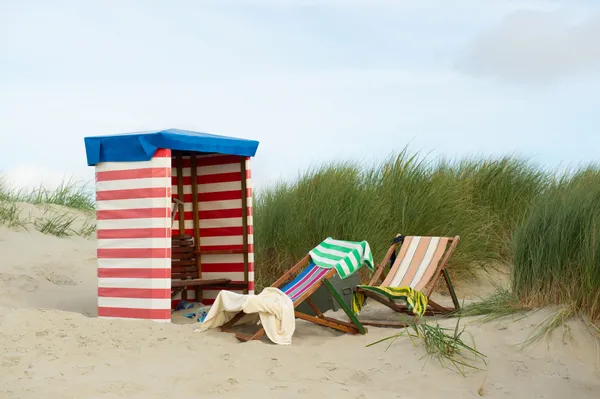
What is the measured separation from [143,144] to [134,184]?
1.40 feet

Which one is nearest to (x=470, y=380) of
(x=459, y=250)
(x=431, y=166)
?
(x=459, y=250)

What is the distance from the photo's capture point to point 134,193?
23.1ft

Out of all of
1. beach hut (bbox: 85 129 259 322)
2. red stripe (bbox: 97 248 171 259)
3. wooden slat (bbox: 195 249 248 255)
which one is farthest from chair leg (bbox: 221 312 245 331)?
wooden slat (bbox: 195 249 248 255)

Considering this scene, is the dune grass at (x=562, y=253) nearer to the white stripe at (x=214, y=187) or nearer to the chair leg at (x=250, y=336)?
the chair leg at (x=250, y=336)

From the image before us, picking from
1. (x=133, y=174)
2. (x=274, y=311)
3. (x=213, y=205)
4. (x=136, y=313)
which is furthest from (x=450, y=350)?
(x=213, y=205)

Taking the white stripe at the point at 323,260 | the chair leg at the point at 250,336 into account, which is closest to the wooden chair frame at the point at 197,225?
the white stripe at the point at 323,260

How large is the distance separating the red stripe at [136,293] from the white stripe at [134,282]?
29 millimetres

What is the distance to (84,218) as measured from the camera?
12.9 metres

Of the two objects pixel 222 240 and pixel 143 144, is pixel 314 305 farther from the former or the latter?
pixel 222 240

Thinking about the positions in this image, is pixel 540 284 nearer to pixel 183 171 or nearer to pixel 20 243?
pixel 183 171

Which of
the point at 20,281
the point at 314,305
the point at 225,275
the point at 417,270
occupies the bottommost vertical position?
the point at 20,281

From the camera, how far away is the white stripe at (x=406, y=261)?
7.36 m

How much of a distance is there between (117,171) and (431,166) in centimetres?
518

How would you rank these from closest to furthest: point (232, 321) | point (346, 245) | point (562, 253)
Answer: point (562, 253), point (232, 321), point (346, 245)
